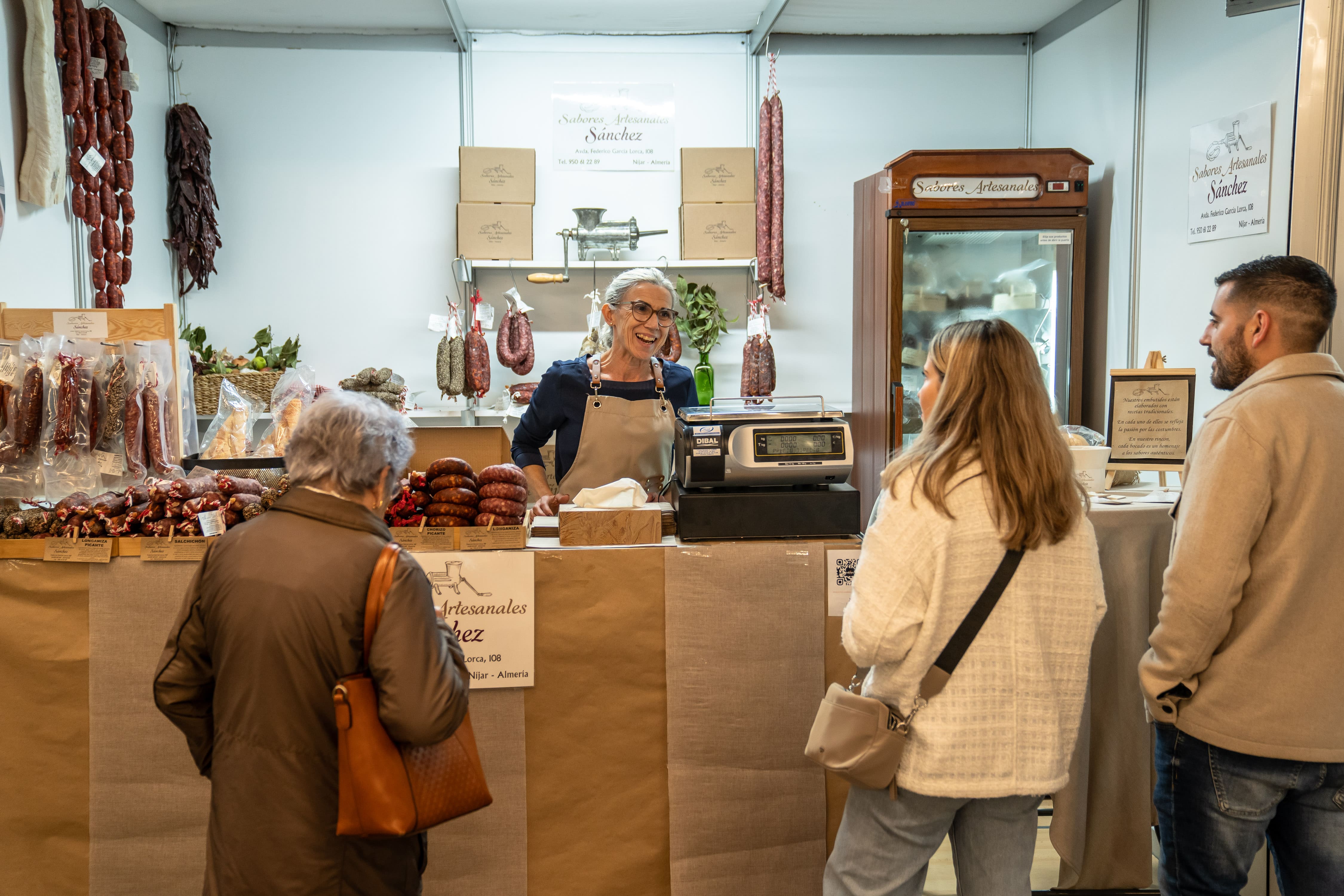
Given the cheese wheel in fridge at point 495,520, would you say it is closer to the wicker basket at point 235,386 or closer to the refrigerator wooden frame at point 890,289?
the refrigerator wooden frame at point 890,289

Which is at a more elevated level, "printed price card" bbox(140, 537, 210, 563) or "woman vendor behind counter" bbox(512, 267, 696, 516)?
"woman vendor behind counter" bbox(512, 267, 696, 516)

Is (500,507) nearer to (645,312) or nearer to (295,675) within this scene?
(295,675)

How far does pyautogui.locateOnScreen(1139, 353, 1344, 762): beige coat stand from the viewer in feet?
5.61

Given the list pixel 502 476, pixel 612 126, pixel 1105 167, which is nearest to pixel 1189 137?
pixel 1105 167

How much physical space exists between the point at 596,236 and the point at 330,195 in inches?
60.2

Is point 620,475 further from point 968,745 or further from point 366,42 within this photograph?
point 366,42

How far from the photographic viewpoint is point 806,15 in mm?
4840

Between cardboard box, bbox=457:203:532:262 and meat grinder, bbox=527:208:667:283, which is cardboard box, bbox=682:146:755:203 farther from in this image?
cardboard box, bbox=457:203:532:262

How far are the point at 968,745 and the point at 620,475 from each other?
1.69 meters

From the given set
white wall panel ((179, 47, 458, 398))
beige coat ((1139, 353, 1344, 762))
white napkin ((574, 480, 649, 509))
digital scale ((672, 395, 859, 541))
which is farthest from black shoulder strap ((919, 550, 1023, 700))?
white wall panel ((179, 47, 458, 398))

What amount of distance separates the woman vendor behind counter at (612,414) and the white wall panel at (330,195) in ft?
7.59

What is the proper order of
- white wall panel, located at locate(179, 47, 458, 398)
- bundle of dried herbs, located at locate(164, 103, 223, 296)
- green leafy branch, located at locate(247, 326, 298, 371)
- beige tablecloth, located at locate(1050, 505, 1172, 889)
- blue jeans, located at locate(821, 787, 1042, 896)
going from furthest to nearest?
white wall panel, located at locate(179, 47, 458, 398) → bundle of dried herbs, located at locate(164, 103, 223, 296) → green leafy branch, located at locate(247, 326, 298, 371) → beige tablecloth, located at locate(1050, 505, 1172, 889) → blue jeans, located at locate(821, 787, 1042, 896)

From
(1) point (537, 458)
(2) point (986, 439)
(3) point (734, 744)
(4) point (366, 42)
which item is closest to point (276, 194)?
(4) point (366, 42)

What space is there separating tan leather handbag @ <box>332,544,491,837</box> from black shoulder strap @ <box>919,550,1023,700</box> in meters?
0.88
